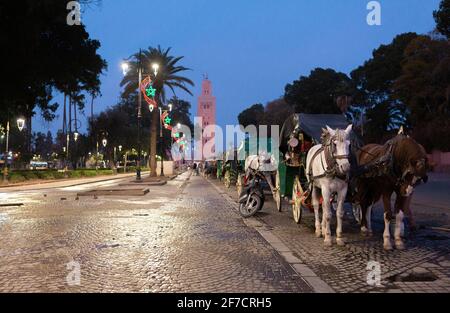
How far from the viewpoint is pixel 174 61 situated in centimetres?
4100

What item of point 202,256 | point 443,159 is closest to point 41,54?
point 202,256

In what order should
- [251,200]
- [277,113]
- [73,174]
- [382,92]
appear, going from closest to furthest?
[251,200], [73,174], [277,113], [382,92]

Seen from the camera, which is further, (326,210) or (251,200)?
(251,200)

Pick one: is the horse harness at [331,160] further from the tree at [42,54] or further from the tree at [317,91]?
the tree at [317,91]

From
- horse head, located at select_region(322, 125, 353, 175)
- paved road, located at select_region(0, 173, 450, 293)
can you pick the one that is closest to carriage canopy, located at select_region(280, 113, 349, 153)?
paved road, located at select_region(0, 173, 450, 293)

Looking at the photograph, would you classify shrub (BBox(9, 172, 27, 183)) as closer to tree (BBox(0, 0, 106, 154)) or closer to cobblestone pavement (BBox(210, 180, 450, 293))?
tree (BBox(0, 0, 106, 154))

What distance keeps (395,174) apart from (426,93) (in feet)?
140

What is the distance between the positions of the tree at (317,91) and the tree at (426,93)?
52.6ft

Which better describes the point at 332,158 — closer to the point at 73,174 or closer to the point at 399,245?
the point at 399,245

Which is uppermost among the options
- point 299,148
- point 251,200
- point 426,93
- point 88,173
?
point 426,93

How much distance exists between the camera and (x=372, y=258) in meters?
7.71
